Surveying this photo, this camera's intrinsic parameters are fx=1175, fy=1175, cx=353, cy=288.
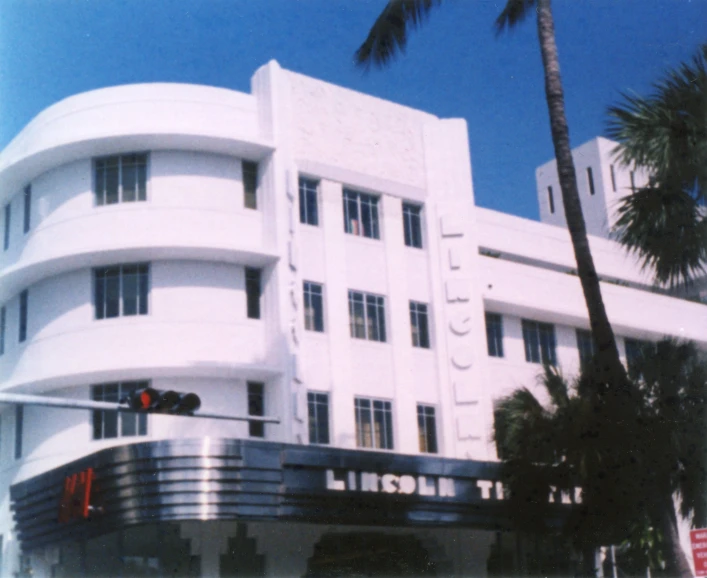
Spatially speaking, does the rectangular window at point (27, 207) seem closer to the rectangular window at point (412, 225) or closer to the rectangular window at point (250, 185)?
the rectangular window at point (250, 185)

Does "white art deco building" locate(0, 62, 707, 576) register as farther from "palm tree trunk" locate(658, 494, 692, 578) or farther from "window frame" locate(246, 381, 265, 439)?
"palm tree trunk" locate(658, 494, 692, 578)

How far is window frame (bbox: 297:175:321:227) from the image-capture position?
29.9 meters

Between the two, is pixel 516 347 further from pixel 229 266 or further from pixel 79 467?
pixel 79 467

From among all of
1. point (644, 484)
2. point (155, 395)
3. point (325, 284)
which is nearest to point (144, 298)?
point (325, 284)

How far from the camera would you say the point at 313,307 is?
29.4 m

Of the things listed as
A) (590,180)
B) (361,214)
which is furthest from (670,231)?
Answer: (590,180)

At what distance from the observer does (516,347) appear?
112 feet

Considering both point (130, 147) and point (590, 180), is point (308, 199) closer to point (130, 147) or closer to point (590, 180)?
point (130, 147)

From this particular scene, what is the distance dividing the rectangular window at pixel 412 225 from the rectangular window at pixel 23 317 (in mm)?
10110

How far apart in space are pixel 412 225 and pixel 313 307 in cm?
431

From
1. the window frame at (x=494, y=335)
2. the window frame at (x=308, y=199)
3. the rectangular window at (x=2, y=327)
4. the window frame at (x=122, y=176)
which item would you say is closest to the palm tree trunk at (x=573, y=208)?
the window frame at (x=308, y=199)

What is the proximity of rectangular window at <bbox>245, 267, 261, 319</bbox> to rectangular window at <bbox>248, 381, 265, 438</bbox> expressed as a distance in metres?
1.77

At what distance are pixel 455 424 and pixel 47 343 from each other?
1048 centimetres

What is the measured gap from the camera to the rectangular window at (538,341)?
114 ft
